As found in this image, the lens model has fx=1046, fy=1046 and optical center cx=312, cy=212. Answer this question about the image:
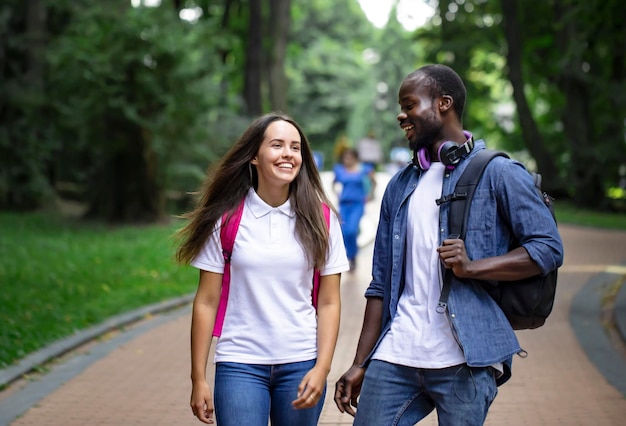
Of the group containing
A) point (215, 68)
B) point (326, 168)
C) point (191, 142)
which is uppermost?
point (215, 68)

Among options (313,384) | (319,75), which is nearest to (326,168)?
(319,75)

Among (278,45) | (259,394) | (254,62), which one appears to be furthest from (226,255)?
(278,45)

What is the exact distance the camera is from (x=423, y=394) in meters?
3.56

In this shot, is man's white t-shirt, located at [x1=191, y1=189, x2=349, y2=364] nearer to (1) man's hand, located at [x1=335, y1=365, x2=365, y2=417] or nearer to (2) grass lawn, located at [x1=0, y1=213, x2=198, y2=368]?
(1) man's hand, located at [x1=335, y1=365, x2=365, y2=417]

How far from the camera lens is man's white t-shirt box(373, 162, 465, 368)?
11.3 feet

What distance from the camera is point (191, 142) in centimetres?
2209

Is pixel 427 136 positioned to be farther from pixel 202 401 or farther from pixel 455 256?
pixel 202 401

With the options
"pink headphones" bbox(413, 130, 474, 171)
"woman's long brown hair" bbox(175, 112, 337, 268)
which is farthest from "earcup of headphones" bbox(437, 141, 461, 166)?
"woman's long brown hair" bbox(175, 112, 337, 268)

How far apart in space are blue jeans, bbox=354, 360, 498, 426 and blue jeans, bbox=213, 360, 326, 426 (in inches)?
9.6

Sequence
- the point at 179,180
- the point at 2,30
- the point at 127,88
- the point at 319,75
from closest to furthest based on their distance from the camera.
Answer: the point at 127,88
the point at 179,180
the point at 2,30
the point at 319,75

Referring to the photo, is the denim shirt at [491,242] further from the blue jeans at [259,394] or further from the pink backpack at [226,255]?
the pink backpack at [226,255]

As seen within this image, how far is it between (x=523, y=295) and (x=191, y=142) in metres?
19.0

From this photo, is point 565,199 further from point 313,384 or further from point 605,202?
point 313,384

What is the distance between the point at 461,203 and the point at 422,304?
0.36 meters
